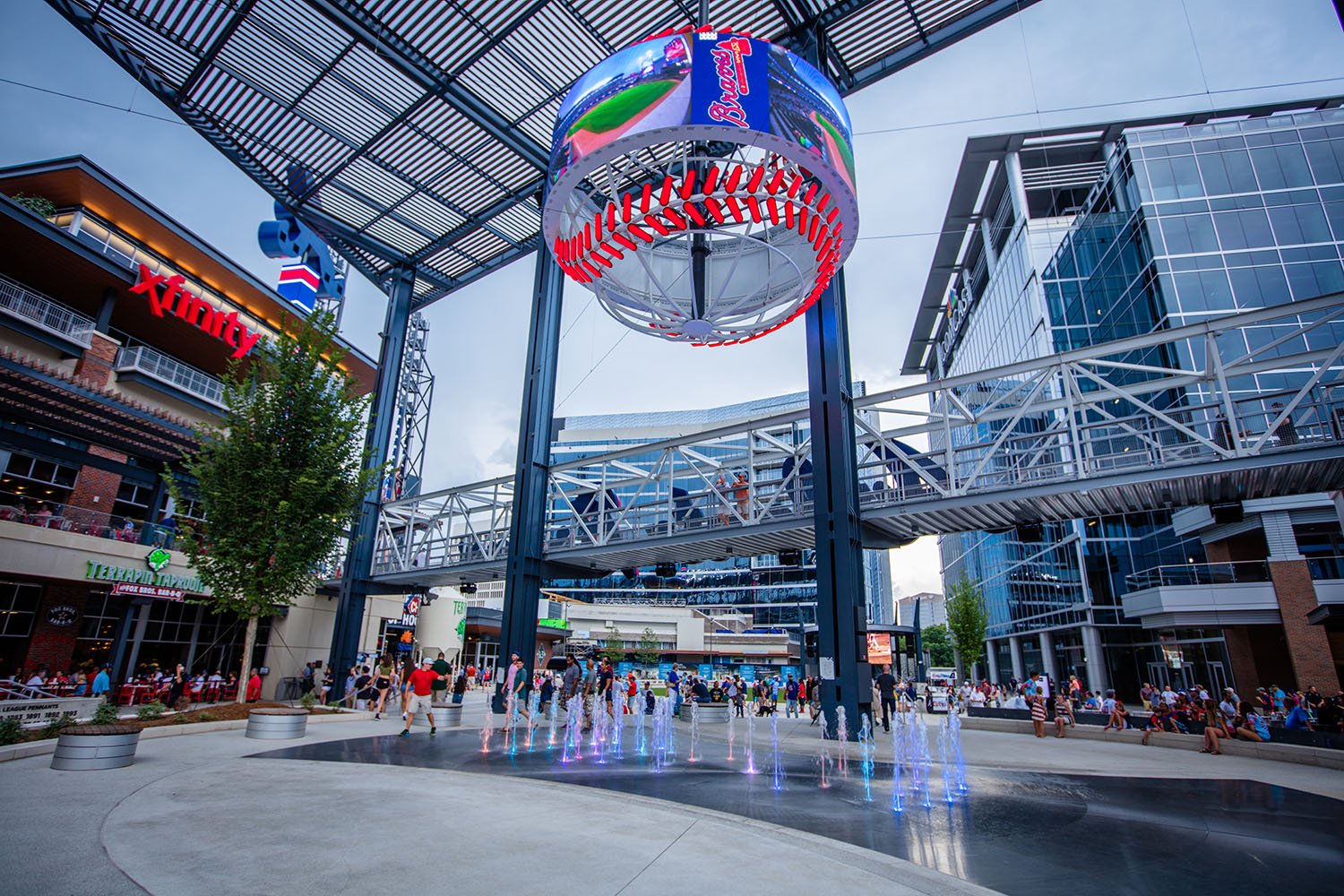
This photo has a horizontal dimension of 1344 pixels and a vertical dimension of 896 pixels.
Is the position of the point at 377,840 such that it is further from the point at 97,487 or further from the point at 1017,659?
the point at 1017,659

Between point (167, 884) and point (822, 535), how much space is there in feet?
50.6

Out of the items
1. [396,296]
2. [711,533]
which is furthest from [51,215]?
[711,533]

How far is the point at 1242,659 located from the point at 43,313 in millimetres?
52958

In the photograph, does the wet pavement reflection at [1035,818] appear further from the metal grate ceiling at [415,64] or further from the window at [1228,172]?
the window at [1228,172]

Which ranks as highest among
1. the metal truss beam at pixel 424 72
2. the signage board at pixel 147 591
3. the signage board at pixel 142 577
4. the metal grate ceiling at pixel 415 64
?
the metal grate ceiling at pixel 415 64

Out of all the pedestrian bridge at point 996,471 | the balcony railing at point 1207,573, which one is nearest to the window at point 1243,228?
the pedestrian bridge at point 996,471

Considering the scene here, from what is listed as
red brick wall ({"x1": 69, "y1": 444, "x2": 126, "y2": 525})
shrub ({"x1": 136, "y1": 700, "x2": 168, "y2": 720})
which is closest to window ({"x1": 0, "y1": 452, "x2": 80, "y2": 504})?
red brick wall ({"x1": 69, "y1": 444, "x2": 126, "y2": 525})

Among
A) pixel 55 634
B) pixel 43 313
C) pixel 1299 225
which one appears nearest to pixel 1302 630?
pixel 1299 225

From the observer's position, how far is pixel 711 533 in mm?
21188

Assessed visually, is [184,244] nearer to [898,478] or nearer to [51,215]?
[51,215]

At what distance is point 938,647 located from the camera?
12888 cm

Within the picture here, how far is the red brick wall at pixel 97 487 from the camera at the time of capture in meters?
26.3

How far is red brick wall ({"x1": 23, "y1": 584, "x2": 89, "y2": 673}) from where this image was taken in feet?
76.0

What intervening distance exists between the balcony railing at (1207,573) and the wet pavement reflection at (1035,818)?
26.1 meters
